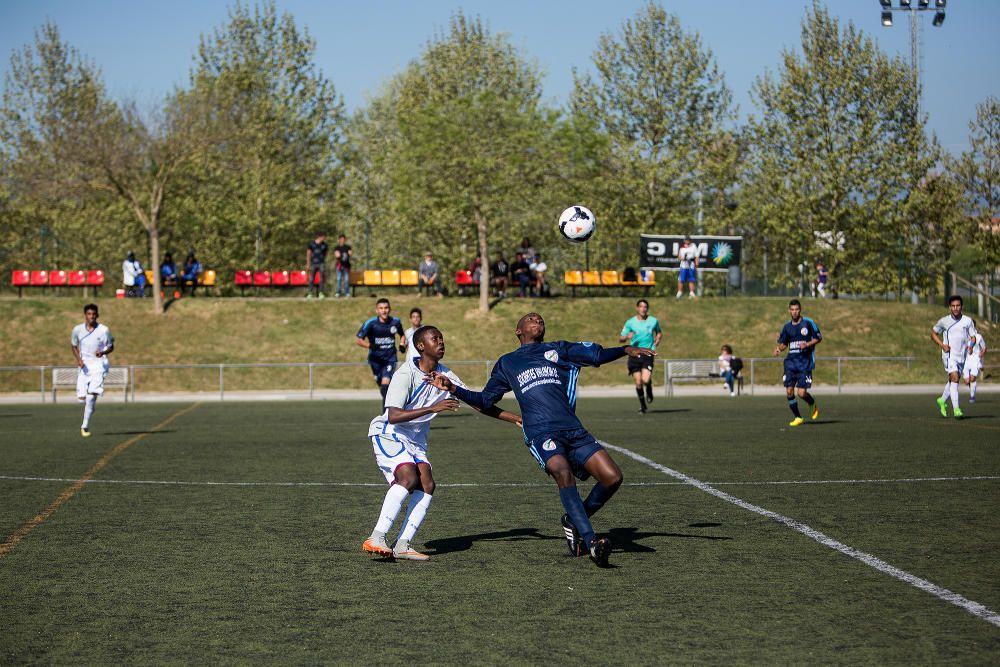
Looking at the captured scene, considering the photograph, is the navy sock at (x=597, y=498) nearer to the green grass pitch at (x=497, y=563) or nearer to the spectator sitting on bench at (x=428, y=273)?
the green grass pitch at (x=497, y=563)

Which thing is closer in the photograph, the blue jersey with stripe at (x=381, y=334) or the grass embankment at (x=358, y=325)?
the blue jersey with stripe at (x=381, y=334)

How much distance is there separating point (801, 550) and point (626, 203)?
48112mm

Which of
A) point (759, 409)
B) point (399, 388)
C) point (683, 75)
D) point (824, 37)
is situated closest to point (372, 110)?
point (683, 75)

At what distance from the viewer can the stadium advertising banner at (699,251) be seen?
149ft

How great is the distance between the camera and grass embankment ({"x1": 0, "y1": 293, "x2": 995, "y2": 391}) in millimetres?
39000

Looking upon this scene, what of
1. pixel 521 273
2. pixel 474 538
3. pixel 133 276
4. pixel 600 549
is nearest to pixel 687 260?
pixel 521 273

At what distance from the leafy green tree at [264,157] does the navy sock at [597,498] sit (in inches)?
1645

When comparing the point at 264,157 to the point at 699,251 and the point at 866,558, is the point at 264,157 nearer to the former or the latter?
the point at 699,251

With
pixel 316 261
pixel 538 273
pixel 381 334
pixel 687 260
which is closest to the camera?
pixel 381 334

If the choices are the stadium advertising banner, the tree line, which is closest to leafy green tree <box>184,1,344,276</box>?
the tree line

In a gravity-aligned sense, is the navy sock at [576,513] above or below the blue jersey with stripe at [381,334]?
below

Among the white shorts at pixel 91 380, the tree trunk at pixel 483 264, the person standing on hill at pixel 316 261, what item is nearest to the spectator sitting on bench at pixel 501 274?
the tree trunk at pixel 483 264

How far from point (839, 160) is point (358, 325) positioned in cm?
2346

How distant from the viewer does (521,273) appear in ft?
147
